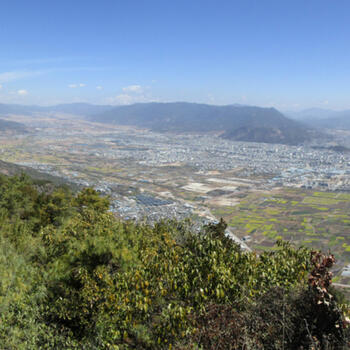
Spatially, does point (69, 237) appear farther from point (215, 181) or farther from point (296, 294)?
point (215, 181)

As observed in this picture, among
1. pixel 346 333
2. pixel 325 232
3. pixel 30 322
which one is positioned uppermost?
pixel 346 333

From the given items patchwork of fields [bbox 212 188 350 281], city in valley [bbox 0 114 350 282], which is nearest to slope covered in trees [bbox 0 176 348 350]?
city in valley [bbox 0 114 350 282]

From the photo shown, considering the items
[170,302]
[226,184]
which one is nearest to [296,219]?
[226,184]

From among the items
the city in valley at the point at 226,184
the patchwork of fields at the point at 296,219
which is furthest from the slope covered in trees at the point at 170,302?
the patchwork of fields at the point at 296,219

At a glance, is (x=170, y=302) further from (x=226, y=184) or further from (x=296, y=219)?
(x=226, y=184)

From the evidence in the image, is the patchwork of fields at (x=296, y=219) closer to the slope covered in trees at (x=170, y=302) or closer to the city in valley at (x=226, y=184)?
the city in valley at (x=226, y=184)

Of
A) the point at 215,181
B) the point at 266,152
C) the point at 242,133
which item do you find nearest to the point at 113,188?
the point at 215,181

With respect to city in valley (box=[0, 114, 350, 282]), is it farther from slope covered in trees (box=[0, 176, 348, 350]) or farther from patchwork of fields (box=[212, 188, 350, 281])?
slope covered in trees (box=[0, 176, 348, 350])
